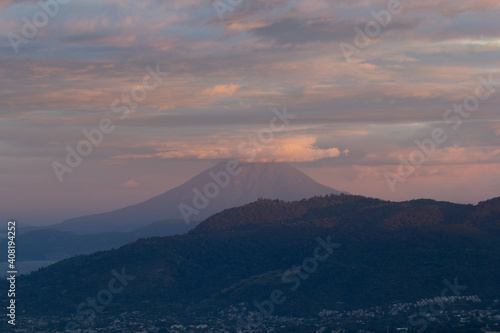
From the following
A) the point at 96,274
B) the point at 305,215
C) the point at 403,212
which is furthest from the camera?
the point at 305,215

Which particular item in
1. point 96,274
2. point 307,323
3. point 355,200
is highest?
point 355,200

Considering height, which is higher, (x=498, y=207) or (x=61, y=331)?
(x=498, y=207)

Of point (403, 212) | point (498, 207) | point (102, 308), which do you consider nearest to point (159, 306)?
point (102, 308)

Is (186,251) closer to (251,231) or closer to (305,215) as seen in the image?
(251,231)

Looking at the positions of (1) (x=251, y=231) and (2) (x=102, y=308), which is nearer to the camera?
(2) (x=102, y=308)

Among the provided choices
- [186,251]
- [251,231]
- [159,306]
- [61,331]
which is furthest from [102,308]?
[251,231]

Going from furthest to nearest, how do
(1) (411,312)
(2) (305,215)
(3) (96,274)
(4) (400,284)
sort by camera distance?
(2) (305,215)
(3) (96,274)
(4) (400,284)
(1) (411,312)
